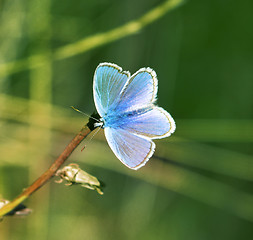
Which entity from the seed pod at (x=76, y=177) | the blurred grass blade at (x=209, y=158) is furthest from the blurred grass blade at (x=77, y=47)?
the seed pod at (x=76, y=177)

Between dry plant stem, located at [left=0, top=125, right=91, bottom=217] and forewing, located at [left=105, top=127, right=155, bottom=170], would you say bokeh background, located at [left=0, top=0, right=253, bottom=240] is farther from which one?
dry plant stem, located at [left=0, top=125, right=91, bottom=217]

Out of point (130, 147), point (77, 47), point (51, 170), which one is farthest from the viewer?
point (77, 47)

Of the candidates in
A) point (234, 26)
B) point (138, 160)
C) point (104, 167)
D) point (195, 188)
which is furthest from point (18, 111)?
point (234, 26)

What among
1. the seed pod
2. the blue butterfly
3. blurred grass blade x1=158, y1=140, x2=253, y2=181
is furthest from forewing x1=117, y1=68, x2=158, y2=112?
blurred grass blade x1=158, y1=140, x2=253, y2=181

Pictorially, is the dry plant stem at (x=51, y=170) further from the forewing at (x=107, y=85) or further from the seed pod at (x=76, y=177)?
the forewing at (x=107, y=85)

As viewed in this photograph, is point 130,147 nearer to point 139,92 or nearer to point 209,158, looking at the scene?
point 139,92

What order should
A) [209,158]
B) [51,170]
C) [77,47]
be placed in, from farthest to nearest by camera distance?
[209,158], [77,47], [51,170]

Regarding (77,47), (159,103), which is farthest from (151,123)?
(159,103)
